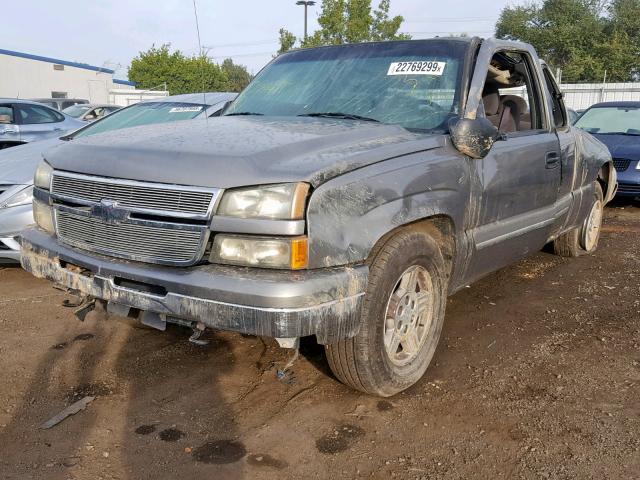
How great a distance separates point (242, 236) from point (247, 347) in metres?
1.41

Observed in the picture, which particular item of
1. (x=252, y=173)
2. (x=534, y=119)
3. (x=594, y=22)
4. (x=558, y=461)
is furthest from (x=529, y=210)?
(x=594, y=22)

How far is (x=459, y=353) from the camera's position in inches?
148

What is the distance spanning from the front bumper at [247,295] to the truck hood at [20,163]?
2667mm

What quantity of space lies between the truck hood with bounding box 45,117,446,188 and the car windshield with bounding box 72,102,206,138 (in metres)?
2.96

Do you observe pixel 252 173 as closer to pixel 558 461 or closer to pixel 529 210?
pixel 558 461

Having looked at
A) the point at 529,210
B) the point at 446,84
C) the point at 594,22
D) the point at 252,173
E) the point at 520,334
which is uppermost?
the point at 594,22

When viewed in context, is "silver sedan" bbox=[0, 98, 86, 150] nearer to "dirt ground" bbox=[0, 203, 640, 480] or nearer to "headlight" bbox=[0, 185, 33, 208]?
"headlight" bbox=[0, 185, 33, 208]

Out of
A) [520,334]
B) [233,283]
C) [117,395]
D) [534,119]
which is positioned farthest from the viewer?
[534,119]

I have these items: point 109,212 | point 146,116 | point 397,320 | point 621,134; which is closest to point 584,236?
point 397,320

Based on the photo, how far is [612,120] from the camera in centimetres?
1013

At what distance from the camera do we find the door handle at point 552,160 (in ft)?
14.0

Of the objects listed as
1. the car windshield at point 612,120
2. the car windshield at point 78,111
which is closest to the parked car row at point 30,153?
the car windshield at point 612,120

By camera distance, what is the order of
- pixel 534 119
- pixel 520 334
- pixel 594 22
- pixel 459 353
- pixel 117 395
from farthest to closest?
pixel 594 22 < pixel 534 119 < pixel 520 334 < pixel 459 353 < pixel 117 395

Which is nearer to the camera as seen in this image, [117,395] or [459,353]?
[117,395]
